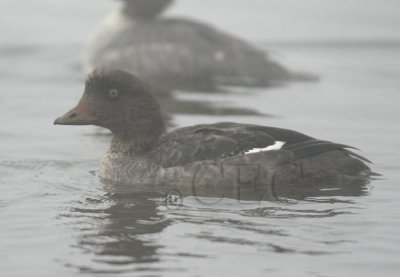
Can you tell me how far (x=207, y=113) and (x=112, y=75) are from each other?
3.76 meters

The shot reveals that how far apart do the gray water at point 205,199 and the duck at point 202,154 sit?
1.13 ft

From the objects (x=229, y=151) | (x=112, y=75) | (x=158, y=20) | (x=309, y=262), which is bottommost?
(x=309, y=262)

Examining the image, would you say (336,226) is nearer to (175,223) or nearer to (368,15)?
(175,223)

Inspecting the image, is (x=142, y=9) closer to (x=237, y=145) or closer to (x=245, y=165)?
(x=237, y=145)

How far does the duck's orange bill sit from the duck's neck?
6.57 m

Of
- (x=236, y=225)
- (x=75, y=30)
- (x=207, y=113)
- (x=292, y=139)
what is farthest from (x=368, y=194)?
(x=75, y=30)

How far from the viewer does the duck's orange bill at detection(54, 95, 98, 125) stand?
11000mm

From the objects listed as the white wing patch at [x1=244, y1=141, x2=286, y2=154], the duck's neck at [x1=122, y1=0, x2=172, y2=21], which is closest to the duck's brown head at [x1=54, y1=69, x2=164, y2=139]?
the white wing patch at [x1=244, y1=141, x2=286, y2=154]

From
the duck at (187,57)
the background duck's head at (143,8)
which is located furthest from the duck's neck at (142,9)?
the duck at (187,57)

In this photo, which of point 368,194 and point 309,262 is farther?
point 368,194

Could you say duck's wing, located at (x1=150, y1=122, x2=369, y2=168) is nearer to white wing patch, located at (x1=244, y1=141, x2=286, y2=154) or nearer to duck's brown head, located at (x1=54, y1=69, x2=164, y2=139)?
white wing patch, located at (x1=244, y1=141, x2=286, y2=154)

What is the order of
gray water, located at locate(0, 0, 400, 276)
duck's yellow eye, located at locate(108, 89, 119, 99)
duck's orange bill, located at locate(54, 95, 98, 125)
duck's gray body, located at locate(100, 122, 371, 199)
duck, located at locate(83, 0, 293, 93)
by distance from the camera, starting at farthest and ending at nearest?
duck, located at locate(83, 0, 293, 93) < duck's yellow eye, located at locate(108, 89, 119, 99) < duck's orange bill, located at locate(54, 95, 98, 125) < duck's gray body, located at locate(100, 122, 371, 199) < gray water, located at locate(0, 0, 400, 276)

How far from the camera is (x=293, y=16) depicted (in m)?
21.1

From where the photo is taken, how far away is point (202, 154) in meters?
10.6
